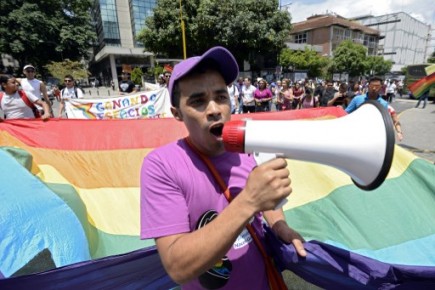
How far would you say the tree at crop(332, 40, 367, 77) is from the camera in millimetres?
45719

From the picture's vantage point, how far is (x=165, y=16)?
23.9m

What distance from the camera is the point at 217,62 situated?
1.15m

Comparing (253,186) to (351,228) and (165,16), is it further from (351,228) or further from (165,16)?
(165,16)

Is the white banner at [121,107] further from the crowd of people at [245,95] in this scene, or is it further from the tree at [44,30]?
the tree at [44,30]

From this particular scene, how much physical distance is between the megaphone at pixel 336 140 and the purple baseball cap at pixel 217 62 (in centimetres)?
30

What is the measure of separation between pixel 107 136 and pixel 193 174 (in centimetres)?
279

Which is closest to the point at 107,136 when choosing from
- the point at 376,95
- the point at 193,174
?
the point at 193,174

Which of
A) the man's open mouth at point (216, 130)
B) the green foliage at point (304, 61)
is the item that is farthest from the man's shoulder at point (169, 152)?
the green foliage at point (304, 61)

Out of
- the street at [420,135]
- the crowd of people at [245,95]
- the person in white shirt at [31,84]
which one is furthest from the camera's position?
the street at [420,135]

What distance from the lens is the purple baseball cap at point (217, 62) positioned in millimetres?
1090

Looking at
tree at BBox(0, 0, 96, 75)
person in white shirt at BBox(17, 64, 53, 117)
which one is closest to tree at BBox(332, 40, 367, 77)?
tree at BBox(0, 0, 96, 75)

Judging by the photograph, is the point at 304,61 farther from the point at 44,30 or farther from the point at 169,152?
the point at 169,152

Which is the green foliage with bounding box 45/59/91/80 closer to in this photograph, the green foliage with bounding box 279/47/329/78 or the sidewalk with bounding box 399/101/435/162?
the green foliage with bounding box 279/47/329/78

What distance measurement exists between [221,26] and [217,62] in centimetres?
2355
